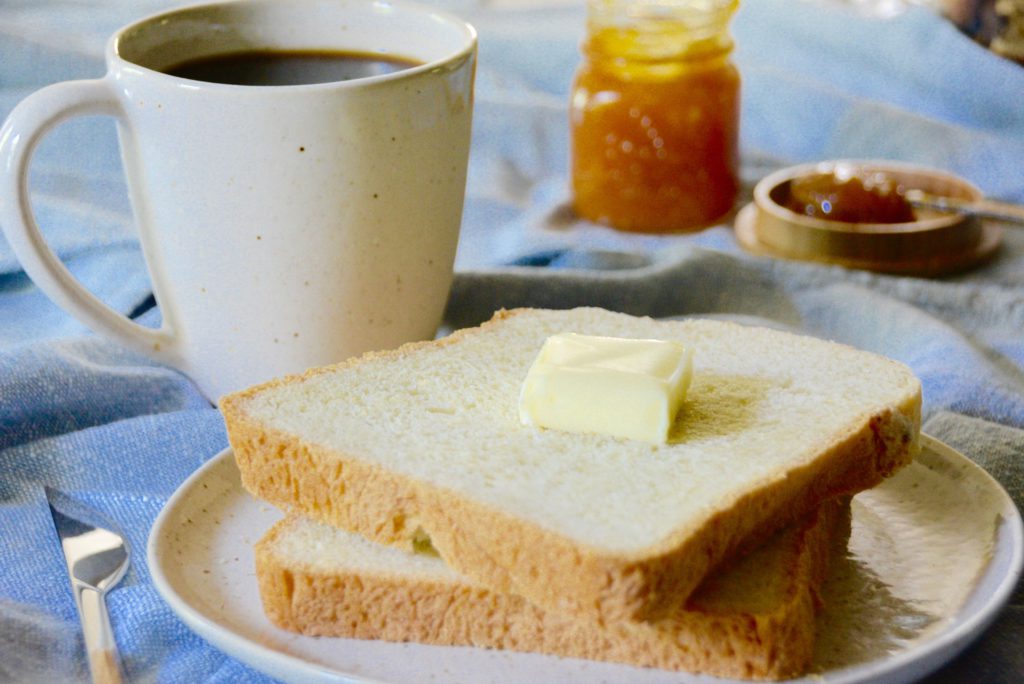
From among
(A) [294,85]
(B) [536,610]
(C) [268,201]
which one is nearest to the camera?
(B) [536,610]

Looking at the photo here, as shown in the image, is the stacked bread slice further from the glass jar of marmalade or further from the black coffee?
the glass jar of marmalade

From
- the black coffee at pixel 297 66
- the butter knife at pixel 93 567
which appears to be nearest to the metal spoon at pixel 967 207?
the black coffee at pixel 297 66

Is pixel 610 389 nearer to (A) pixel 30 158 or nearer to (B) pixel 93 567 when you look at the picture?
(B) pixel 93 567

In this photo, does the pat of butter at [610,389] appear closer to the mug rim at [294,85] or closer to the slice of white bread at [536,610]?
the slice of white bread at [536,610]

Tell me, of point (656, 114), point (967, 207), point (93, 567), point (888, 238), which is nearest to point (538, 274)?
point (656, 114)

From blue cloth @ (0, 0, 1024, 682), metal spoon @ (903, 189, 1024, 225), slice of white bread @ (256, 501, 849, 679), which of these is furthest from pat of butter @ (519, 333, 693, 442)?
metal spoon @ (903, 189, 1024, 225)
